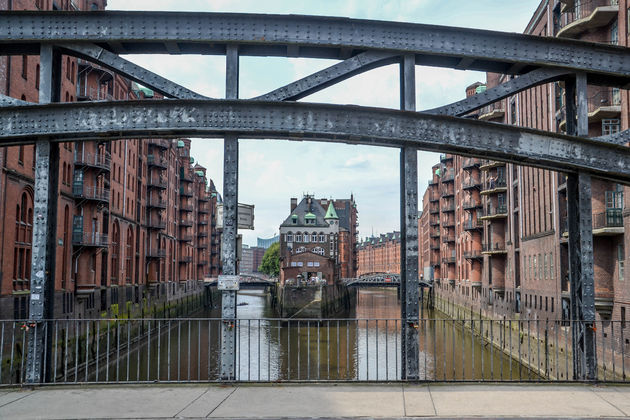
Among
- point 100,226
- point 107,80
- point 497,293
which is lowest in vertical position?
point 497,293

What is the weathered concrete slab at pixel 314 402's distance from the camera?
743 centimetres

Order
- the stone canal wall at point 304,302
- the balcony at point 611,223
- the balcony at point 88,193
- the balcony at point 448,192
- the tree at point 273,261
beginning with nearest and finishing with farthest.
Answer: the balcony at point 611,223 → the balcony at point 88,193 → the stone canal wall at point 304,302 → the balcony at point 448,192 → the tree at point 273,261

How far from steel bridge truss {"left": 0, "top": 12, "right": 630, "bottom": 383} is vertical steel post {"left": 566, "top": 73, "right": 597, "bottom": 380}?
24 millimetres

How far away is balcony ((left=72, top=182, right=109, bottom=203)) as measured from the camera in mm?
33531

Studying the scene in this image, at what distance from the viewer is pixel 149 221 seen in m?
55.2

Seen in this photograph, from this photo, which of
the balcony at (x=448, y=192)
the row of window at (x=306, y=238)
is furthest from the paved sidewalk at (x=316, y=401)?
the row of window at (x=306, y=238)

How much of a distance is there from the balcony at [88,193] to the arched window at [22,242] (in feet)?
21.4

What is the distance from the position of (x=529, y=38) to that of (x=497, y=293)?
38.4m

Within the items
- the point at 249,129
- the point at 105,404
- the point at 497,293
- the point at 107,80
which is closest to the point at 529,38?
the point at 249,129

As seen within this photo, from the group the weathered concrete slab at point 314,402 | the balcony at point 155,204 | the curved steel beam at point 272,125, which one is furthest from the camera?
the balcony at point 155,204

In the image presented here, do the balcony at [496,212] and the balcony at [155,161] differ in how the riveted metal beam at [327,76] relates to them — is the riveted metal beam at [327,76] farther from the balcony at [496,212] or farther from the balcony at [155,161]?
the balcony at [155,161]

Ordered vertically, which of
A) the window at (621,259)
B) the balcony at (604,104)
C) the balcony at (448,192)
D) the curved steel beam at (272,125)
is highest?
the balcony at (448,192)

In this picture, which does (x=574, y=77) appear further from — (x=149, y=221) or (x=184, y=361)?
(x=149, y=221)

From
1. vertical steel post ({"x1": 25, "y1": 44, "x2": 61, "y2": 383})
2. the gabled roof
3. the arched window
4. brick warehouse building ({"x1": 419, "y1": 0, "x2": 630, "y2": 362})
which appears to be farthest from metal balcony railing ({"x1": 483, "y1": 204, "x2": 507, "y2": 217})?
the gabled roof
